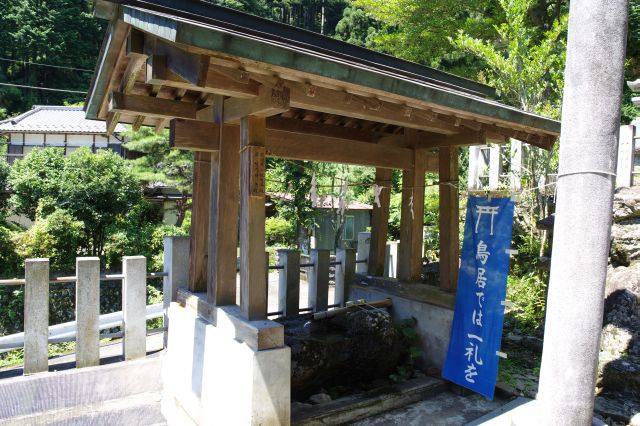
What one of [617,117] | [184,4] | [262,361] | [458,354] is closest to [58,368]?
[262,361]

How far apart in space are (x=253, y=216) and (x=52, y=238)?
44.4 ft

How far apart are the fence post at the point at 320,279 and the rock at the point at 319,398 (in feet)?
6.33

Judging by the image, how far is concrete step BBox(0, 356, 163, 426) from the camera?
509 cm

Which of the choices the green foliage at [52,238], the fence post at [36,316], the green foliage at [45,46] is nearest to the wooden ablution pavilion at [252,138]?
the fence post at [36,316]

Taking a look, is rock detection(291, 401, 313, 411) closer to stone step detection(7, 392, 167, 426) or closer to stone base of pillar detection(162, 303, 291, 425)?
stone base of pillar detection(162, 303, 291, 425)

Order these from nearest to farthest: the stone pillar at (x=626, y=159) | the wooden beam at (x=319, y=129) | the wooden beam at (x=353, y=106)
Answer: the wooden beam at (x=353, y=106)
the wooden beam at (x=319, y=129)
the stone pillar at (x=626, y=159)

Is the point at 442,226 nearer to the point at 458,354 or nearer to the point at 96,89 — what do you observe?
the point at 458,354

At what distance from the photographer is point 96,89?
475 cm

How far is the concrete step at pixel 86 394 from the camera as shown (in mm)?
5090

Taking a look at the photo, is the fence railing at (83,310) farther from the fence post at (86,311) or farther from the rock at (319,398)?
the rock at (319,398)

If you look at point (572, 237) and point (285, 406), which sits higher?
point (572, 237)

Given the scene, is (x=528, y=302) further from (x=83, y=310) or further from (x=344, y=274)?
(x=83, y=310)

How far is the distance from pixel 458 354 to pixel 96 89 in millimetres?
5203

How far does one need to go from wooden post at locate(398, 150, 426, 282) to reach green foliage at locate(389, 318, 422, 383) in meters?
0.70
